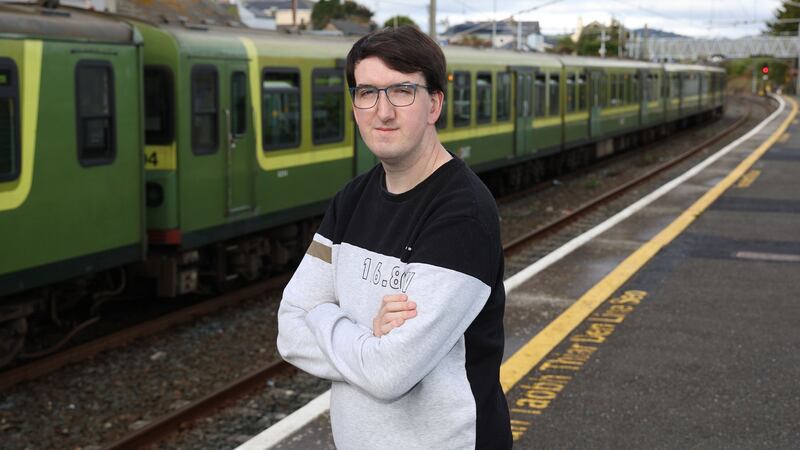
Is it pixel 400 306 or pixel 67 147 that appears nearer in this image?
pixel 400 306

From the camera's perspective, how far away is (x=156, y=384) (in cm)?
819

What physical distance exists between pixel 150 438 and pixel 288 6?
120879mm

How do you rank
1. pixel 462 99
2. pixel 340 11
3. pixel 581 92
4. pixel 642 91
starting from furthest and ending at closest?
pixel 340 11, pixel 642 91, pixel 581 92, pixel 462 99

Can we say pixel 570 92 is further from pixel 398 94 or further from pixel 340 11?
pixel 340 11

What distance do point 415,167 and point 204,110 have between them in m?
7.72

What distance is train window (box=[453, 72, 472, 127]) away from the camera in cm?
1662

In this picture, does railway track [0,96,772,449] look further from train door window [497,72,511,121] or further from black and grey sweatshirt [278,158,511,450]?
train door window [497,72,511,121]

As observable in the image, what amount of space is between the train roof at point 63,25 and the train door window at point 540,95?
12924 mm

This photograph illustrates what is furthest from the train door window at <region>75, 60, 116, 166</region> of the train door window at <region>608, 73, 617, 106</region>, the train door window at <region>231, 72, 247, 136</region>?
the train door window at <region>608, 73, 617, 106</region>

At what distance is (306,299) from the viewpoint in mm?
2928

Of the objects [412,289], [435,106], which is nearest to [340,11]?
[435,106]

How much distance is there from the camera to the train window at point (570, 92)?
23672 mm

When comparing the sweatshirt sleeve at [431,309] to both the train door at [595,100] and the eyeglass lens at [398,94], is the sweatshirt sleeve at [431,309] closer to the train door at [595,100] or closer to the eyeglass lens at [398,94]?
the eyeglass lens at [398,94]

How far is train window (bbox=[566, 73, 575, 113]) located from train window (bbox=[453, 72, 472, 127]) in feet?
22.5
